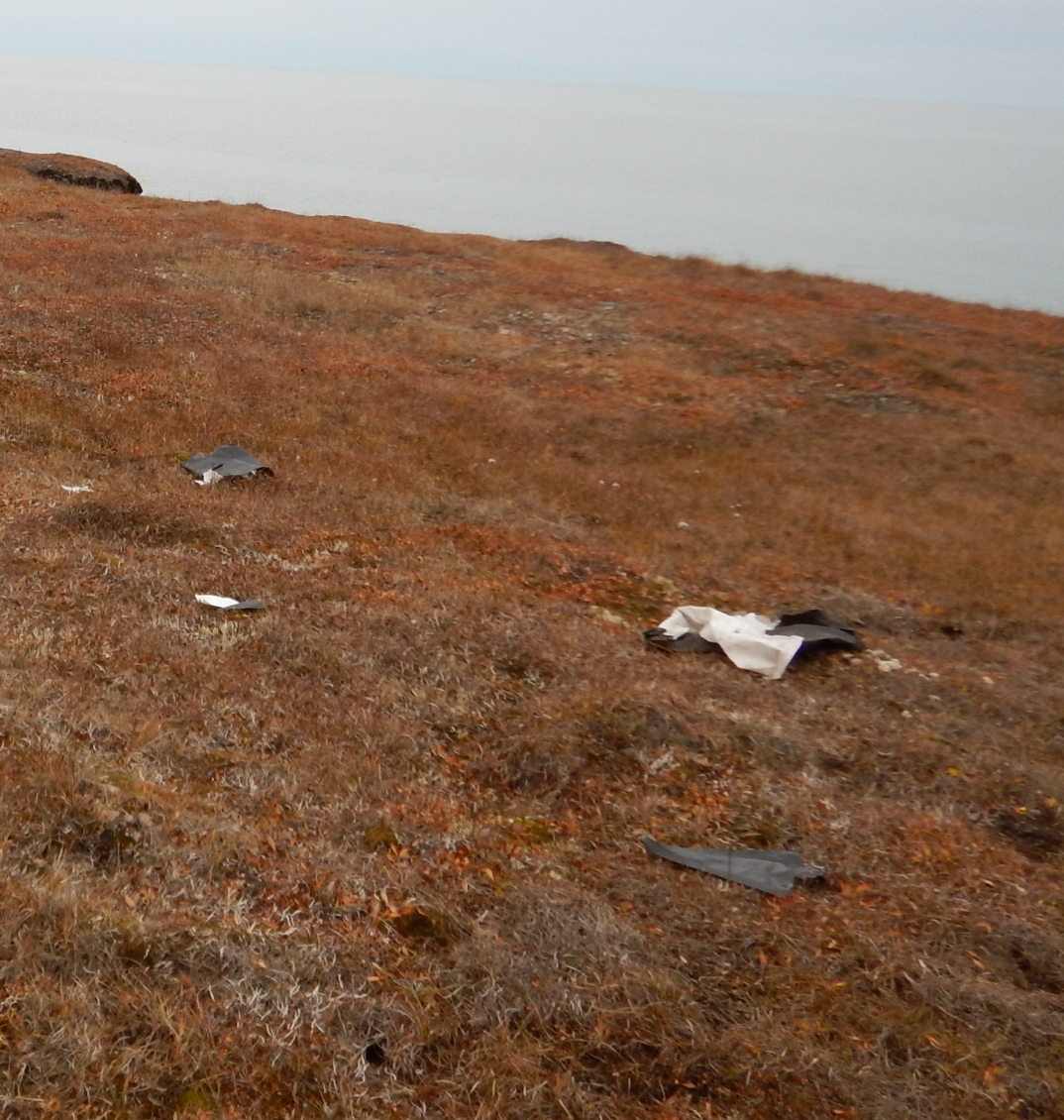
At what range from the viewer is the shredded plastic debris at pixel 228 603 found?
888 cm

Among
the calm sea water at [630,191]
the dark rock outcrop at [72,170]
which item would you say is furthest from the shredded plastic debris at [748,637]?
the dark rock outcrop at [72,170]

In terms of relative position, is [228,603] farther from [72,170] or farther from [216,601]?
[72,170]

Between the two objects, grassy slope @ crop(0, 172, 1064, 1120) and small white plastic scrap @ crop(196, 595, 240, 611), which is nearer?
grassy slope @ crop(0, 172, 1064, 1120)

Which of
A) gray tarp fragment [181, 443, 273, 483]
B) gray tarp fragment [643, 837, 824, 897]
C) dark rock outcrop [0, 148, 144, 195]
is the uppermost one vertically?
dark rock outcrop [0, 148, 144, 195]

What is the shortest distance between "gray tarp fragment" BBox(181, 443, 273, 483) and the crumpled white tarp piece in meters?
6.30

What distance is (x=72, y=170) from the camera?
37688 millimetres

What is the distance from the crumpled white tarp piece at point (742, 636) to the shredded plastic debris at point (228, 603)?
175 inches

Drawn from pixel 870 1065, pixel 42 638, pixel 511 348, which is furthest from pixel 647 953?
pixel 511 348

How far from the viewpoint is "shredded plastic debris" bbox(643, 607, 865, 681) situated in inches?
417

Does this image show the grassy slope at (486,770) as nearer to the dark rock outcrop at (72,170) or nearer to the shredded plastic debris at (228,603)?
the shredded plastic debris at (228,603)

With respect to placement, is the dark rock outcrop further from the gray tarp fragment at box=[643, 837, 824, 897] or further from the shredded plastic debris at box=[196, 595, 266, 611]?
the gray tarp fragment at box=[643, 837, 824, 897]

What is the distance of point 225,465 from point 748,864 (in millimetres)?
10003

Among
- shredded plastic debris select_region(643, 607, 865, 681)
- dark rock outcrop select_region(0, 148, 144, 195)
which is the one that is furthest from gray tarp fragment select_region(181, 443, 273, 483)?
dark rock outcrop select_region(0, 148, 144, 195)

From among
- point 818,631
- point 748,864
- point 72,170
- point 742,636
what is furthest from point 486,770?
point 72,170
